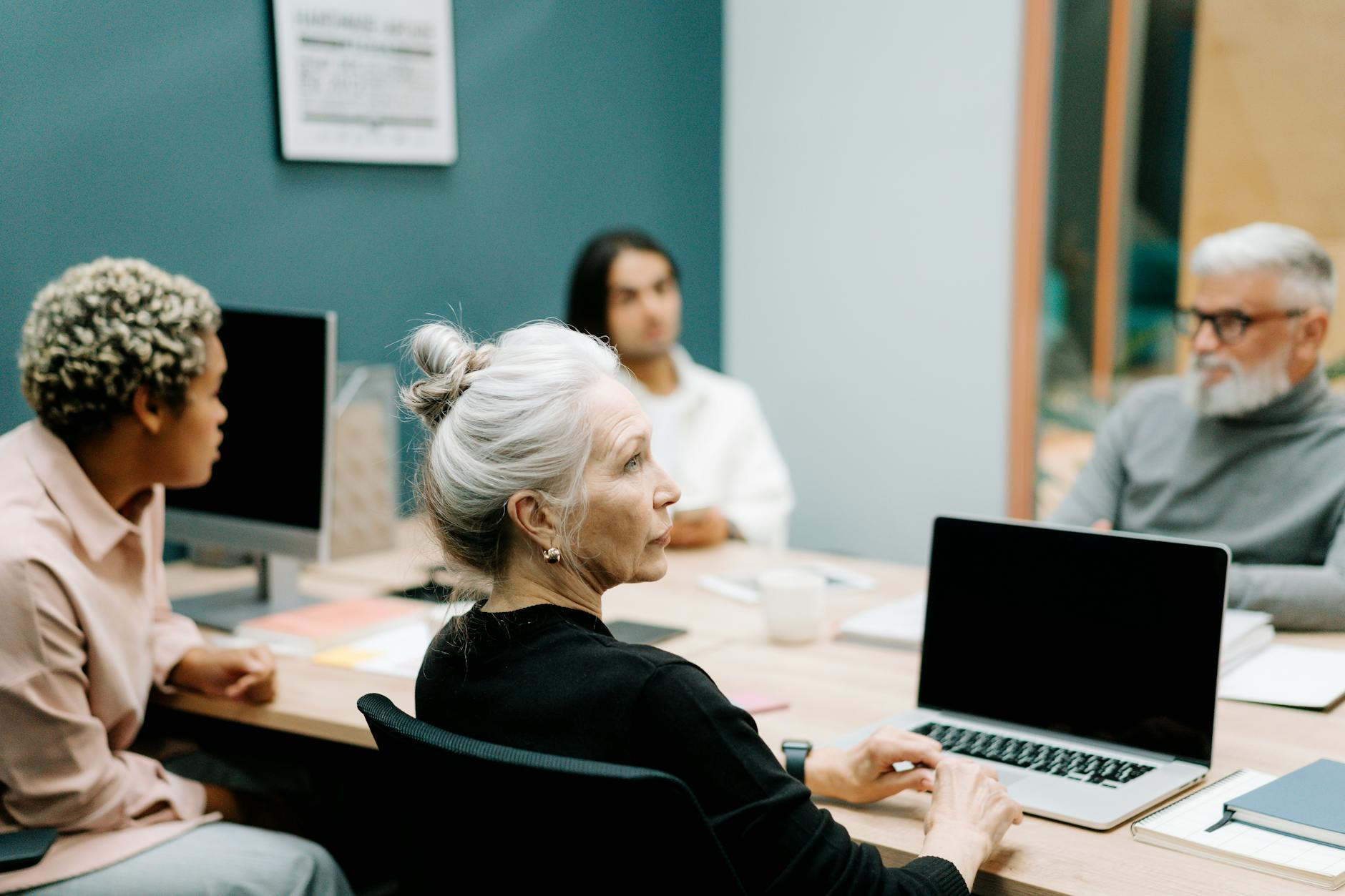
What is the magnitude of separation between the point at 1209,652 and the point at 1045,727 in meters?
0.23

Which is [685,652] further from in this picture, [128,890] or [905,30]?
[905,30]

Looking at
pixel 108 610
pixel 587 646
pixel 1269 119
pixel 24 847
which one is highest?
pixel 1269 119

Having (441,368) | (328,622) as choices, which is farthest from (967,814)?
(328,622)

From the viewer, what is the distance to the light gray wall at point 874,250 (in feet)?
12.0

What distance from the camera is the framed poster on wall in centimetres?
276

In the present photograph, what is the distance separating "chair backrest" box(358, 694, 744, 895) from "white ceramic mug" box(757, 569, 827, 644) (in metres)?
0.99

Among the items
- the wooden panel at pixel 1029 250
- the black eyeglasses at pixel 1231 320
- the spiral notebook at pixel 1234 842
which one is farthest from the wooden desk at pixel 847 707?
the wooden panel at pixel 1029 250

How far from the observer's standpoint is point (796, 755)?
153cm

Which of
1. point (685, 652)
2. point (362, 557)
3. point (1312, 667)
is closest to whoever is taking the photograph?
point (1312, 667)

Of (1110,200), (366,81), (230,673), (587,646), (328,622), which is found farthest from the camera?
(1110,200)

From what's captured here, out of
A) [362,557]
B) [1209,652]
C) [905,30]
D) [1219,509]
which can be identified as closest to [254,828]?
[362,557]

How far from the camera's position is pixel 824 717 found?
1.76 metres

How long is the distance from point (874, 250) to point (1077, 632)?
2400 mm

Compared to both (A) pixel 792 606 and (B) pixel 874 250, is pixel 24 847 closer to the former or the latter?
(A) pixel 792 606
